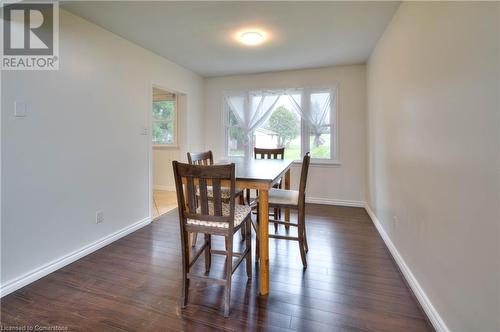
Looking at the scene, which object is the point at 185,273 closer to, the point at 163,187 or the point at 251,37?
the point at 251,37

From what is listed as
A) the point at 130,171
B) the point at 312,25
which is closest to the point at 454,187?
the point at 312,25

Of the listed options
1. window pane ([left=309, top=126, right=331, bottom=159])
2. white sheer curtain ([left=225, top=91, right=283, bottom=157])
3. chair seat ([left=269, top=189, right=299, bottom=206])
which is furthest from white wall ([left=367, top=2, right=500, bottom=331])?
white sheer curtain ([left=225, top=91, right=283, bottom=157])

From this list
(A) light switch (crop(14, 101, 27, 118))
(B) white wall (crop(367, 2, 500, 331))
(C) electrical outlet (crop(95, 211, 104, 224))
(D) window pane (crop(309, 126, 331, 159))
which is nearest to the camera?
(B) white wall (crop(367, 2, 500, 331))

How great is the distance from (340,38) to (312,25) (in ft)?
1.86

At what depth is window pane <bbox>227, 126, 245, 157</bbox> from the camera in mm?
4918

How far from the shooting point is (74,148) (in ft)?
8.13

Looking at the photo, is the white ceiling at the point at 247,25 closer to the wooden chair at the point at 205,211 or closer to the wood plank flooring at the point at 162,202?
the wooden chair at the point at 205,211

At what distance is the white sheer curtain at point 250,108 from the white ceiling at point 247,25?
0.80m

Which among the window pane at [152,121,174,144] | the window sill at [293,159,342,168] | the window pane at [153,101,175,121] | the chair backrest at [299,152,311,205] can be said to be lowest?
the chair backrest at [299,152,311,205]

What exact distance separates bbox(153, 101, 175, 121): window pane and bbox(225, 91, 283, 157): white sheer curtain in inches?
53.8

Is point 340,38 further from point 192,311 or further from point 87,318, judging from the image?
point 87,318

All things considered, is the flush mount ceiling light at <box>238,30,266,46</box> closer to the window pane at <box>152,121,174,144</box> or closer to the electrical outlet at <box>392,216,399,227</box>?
the electrical outlet at <box>392,216,399,227</box>

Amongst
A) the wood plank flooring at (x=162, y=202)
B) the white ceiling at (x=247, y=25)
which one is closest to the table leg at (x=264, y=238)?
the white ceiling at (x=247, y=25)

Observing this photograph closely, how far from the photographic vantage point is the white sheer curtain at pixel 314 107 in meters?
4.32
